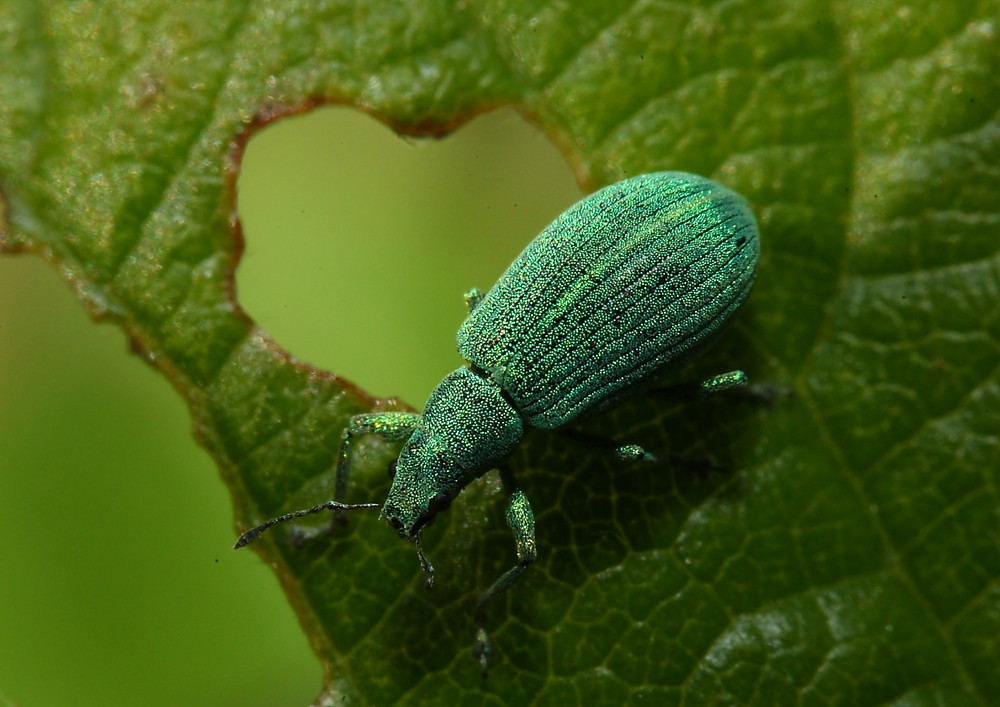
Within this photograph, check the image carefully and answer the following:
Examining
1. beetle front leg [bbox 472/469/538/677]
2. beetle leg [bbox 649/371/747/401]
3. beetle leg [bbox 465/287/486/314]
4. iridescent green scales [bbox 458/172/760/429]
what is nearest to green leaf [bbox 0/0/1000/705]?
beetle front leg [bbox 472/469/538/677]

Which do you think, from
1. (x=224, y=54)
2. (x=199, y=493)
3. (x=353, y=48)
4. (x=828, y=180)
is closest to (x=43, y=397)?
(x=199, y=493)

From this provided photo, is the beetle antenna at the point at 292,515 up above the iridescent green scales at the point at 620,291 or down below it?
below

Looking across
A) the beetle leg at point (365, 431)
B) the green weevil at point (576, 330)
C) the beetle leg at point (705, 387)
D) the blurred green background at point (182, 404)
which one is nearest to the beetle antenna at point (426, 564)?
the green weevil at point (576, 330)

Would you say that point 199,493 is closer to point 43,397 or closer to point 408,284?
point 43,397

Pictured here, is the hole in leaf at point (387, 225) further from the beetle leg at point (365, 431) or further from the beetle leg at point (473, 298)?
the beetle leg at point (365, 431)

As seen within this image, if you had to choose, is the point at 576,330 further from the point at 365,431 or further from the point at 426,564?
the point at 426,564

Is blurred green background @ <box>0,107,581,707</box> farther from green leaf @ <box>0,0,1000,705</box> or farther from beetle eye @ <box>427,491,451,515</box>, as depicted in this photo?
beetle eye @ <box>427,491,451,515</box>
